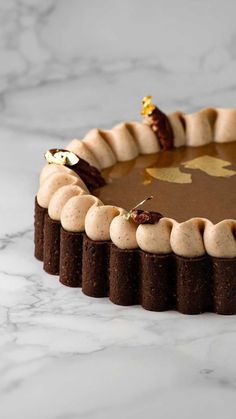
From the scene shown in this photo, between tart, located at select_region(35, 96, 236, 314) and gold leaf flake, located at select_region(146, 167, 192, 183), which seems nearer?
tart, located at select_region(35, 96, 236, 314)

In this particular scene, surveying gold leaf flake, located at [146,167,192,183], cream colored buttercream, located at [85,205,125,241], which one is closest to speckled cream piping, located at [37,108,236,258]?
cream colored buttercream, located at [85,205,125,241]

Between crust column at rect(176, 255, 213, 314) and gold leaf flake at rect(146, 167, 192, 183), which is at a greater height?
gold leaf flake at rect(146, 167, 192, 183)

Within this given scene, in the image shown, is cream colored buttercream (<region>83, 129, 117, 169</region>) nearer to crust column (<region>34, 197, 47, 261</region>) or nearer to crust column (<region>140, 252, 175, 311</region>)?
crust column (<region>34, 197, 47, 261</region>)

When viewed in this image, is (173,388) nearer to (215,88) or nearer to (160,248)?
(160,248)

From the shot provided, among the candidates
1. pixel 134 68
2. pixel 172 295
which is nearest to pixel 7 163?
pixel 134 68

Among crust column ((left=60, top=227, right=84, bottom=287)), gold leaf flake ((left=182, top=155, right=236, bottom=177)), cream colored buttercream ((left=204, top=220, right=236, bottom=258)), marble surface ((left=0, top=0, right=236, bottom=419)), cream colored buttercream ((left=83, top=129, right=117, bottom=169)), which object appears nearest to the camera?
marble surface ((left=0, top=0, right=236, bottom=419))

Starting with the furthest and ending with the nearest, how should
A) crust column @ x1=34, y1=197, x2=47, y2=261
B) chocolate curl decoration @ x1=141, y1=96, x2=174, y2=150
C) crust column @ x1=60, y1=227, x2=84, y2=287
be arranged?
chocolate curl decoration @ x1=141, y1=96, x2=174, y2=150
crust column @ x1=34, y1=197, x2=47, y2=261
crust column @ x1=60, y1=227, x2=84, y2=287

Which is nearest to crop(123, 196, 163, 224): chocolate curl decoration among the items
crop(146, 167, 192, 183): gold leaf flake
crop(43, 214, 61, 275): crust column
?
crop(43, 214, 61, 275): crust column

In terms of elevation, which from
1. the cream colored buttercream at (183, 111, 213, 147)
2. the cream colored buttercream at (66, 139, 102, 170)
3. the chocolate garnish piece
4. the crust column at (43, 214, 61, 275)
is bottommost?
the crust column at (43, 214, 61, 275)
